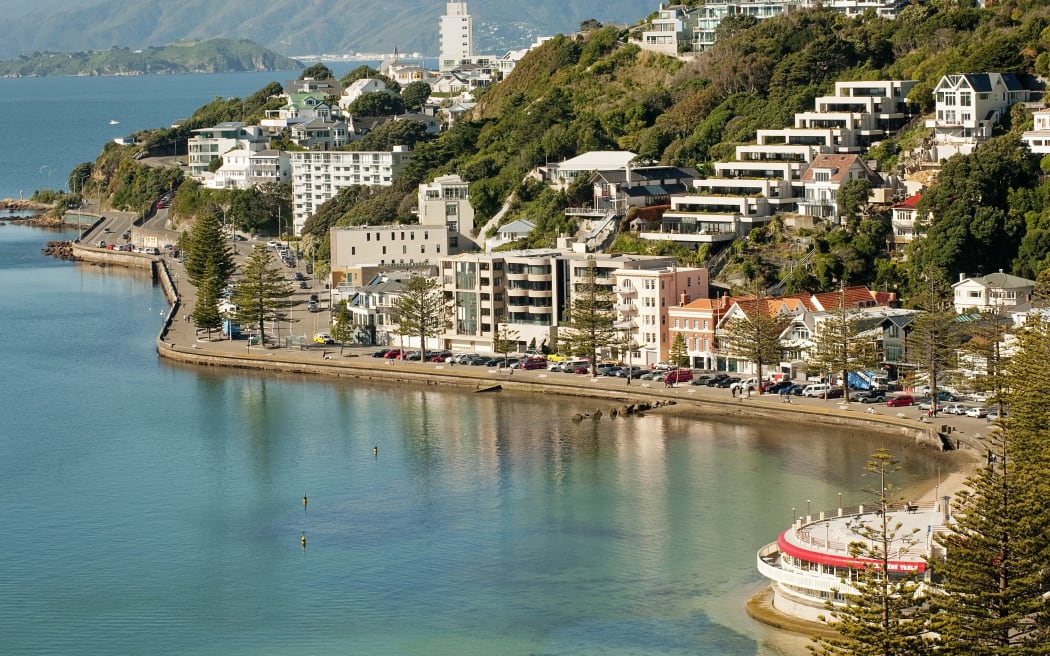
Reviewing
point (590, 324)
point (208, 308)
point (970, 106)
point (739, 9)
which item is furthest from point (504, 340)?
point (739, 9)

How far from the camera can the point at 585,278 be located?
60.8m

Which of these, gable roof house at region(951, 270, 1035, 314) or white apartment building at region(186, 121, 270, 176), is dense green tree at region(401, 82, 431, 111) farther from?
gable roof house at region(951, 270, 1035, 314)

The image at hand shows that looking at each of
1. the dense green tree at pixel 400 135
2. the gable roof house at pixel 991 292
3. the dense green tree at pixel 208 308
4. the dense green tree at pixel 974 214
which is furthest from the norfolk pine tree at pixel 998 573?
the dense green tree at pixel 400 135

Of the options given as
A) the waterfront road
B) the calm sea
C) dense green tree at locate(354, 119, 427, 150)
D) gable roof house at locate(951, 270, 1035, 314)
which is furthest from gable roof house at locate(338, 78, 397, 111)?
gable roof house at locate(951, 270, 1035, 314)

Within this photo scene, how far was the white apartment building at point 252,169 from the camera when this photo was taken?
4146 inches

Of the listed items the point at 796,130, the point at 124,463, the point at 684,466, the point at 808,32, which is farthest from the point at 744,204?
the point at 124,463

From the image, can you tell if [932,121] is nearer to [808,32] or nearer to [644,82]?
[808,32]

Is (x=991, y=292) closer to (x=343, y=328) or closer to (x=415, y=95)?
(x=343, y=328)

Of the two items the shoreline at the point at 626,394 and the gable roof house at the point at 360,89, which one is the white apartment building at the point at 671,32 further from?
the shoreline at the point at 626,394

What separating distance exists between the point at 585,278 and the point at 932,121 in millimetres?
16759

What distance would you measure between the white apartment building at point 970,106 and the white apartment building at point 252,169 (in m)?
46.0

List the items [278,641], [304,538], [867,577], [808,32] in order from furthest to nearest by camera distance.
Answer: [808,32]
[304,538]
[278,641]
[867,577]

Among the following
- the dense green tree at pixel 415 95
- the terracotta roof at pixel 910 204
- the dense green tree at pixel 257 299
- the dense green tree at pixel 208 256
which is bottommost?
the dense green tree at pixel 257 299

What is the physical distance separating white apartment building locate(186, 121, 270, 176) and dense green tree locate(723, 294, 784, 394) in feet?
203
